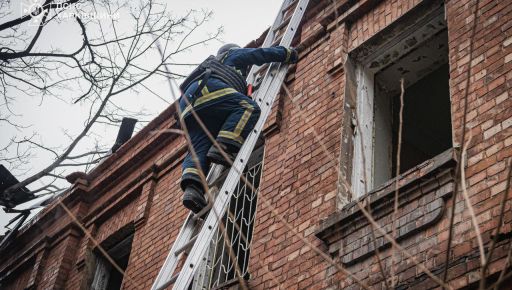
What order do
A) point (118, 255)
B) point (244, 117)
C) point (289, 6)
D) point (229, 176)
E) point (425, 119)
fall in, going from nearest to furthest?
point (229, 176)
point (244, 117)
point (289, 6)
point (425, 119)
point (118, 255)

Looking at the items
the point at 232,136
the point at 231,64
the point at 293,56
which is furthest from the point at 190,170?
the point at 293,56

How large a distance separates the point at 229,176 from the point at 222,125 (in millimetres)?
959

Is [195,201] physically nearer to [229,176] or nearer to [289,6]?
[229,176]

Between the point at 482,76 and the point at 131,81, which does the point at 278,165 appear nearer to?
the point at 482,76

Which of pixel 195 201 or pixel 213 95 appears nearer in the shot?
pixel 195 201

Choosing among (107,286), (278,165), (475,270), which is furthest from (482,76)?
(107,286)

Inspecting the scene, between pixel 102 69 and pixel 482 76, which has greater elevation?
pixel 102 69

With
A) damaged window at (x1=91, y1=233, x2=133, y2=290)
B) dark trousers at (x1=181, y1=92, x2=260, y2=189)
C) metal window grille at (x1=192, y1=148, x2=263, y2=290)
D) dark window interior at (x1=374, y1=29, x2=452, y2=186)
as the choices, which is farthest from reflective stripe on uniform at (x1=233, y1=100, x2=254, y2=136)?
damaged window at (x1=91, y1=233, x2=133, y2=290)

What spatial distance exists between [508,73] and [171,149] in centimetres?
482

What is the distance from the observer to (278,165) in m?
5.74

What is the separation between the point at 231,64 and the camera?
5922 millimetres

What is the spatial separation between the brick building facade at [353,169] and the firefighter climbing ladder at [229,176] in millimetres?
304

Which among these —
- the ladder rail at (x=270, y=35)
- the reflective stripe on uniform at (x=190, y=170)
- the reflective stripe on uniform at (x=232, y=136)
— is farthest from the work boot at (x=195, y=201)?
the ladder rail at (x=270, y=35)

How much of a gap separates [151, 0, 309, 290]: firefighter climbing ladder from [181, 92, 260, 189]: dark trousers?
0.33 feet
